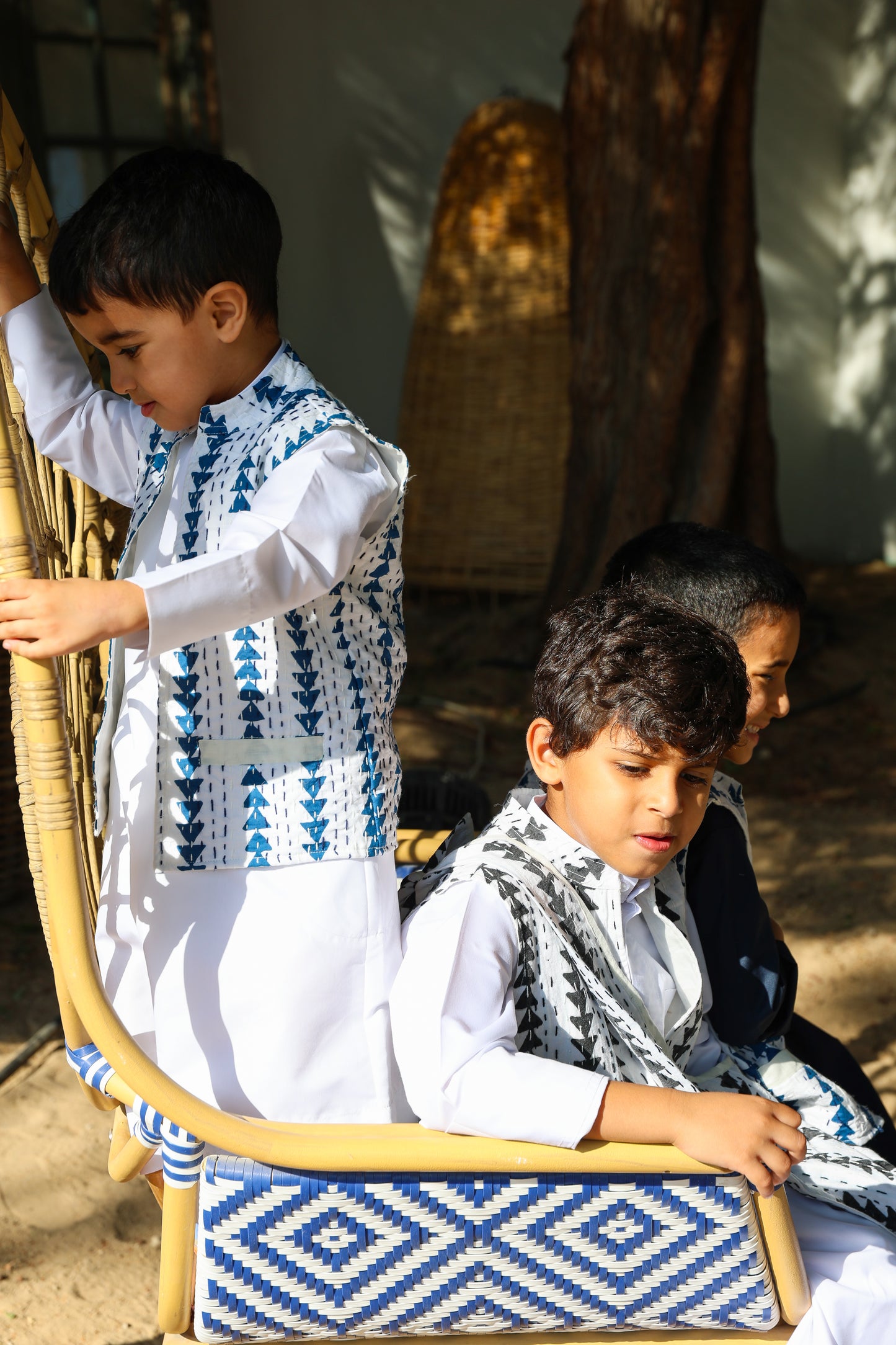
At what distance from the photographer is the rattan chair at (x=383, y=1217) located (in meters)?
1.12

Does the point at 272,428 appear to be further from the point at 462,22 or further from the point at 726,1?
the point at 462,22

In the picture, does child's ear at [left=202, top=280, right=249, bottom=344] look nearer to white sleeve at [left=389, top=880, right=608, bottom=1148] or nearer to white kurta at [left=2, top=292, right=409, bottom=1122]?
white kurta at [left=2, top=292, right=409, bottom=1122]

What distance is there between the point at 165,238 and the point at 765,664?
979 mm

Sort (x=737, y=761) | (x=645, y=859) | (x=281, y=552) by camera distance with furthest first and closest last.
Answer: (x=737, y=761) < (x=645, y=859) < (x=281, y=552)

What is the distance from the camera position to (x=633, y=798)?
4.52ft

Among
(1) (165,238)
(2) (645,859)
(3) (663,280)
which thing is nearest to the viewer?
(1) (165,238)

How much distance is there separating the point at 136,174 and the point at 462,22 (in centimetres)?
571

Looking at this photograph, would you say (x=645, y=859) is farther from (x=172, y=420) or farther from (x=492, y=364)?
(x=492, y=364)

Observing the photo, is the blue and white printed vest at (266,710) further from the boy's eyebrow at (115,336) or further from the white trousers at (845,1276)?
the white trousers at (845,1276)

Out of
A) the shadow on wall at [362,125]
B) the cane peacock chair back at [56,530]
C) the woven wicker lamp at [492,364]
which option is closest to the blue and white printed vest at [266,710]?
the cane peacock chair back at [56,530]

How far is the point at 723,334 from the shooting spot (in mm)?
4578

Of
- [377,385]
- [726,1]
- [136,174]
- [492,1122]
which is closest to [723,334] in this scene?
[726,1]

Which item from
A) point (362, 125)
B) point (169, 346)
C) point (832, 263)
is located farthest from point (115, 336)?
point (832, 263)

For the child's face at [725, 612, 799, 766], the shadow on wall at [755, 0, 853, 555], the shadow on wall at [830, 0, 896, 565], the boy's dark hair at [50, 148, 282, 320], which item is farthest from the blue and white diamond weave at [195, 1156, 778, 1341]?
the shadow on wall at [755, 0, 853, 555]
